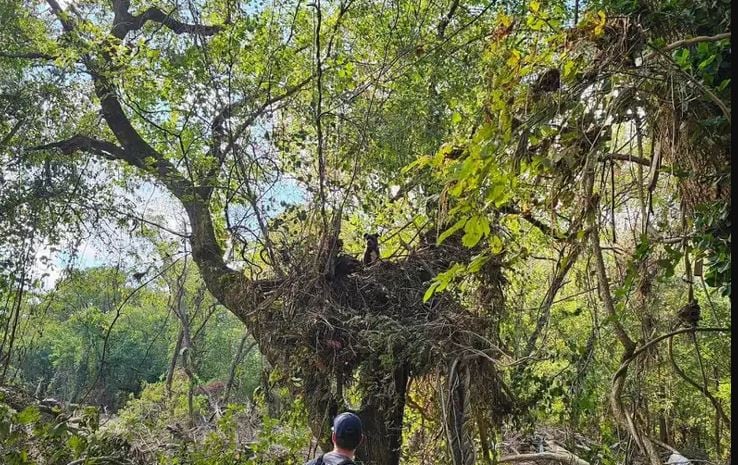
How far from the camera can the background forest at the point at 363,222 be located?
2035mm

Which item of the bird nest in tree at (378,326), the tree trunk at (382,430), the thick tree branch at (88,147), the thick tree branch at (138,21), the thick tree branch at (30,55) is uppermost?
the thick tree branch at (138,21)

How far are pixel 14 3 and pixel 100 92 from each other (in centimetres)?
97

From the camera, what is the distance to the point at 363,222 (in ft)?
15.7

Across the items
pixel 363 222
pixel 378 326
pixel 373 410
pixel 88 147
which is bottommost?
pixel 373 410

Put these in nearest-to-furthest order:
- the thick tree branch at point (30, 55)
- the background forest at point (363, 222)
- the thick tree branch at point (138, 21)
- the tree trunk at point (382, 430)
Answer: the background forest at point (363, 222)
the tree trunk at point (382, 430)
the thick tree branch at point (30, 55)
the thick tree branch at point (138, 21)

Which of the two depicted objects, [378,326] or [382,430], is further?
[382,430]

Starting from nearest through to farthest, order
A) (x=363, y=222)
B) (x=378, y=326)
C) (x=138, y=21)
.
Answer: (x=378, y=326)
(x=363, y=222)
(x=138, y=21)

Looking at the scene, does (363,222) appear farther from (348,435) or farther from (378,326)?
(348,435)

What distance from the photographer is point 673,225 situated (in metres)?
2.40

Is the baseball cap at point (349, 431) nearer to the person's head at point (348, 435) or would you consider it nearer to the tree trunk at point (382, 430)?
the person's head at point (348, 435)

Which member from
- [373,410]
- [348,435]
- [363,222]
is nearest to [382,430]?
[373,410]

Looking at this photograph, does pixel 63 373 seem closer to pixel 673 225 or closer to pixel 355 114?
pixel 355 114

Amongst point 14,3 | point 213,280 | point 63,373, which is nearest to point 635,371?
point 213,280

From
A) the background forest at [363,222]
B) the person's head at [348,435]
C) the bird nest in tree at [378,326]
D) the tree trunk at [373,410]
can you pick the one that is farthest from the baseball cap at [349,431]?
the tree trunk at [373,410]
